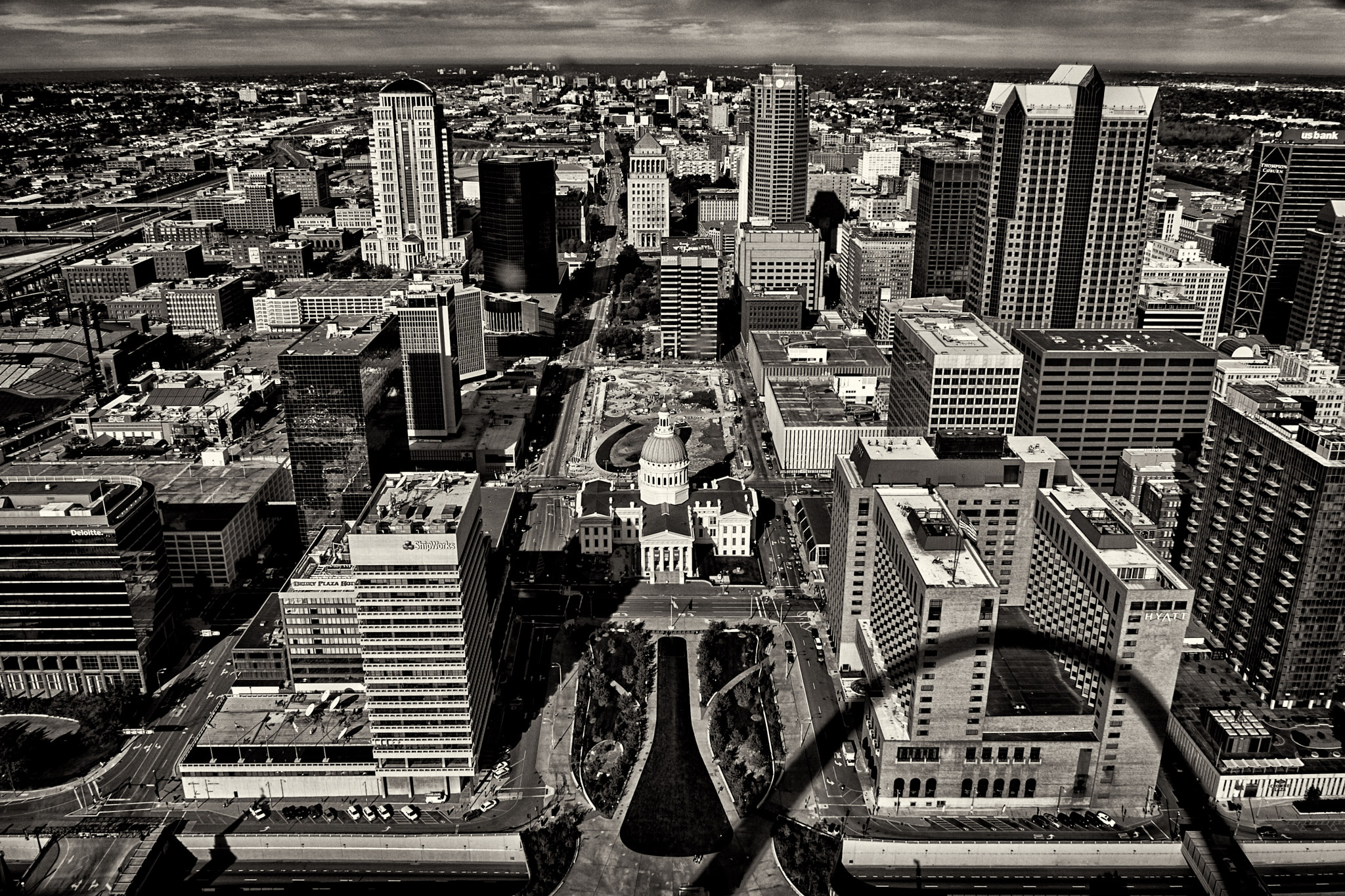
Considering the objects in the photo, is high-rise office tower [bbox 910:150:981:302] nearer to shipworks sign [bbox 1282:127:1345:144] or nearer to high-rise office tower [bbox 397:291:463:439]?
shipworks sign [bbox 1282:127:1345:144]

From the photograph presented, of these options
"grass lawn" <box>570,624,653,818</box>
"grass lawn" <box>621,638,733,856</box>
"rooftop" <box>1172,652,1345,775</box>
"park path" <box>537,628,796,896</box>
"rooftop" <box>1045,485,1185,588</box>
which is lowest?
"park path" <box>537,628,796,896</box>

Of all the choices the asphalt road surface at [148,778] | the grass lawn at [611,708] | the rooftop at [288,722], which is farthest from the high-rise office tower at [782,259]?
the rooftop at [288,722]

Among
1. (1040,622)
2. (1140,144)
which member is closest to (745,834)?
(1040,622)

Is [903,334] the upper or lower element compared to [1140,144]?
lower

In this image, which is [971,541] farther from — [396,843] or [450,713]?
[396,843]

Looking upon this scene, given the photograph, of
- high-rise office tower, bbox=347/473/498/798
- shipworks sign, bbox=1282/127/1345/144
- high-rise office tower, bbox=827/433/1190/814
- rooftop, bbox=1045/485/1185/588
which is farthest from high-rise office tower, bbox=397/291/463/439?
shipworks sign, bbox=1282/127/1345/144
